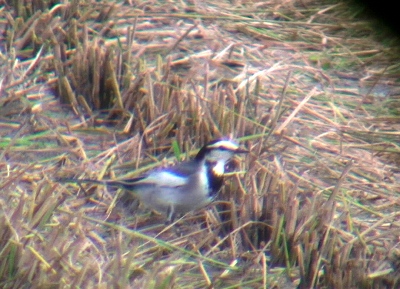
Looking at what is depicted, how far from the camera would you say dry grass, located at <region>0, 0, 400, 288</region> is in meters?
3.68

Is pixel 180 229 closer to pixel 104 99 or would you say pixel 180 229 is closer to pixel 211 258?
pixel 211 258

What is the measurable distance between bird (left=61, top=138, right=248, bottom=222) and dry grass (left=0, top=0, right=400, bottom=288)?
0.09 metres

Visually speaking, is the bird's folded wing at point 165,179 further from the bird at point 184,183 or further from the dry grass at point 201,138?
the dry grass at point 201,138

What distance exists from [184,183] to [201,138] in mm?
497

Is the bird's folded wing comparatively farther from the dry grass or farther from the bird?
the dry grass

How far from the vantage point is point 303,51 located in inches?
233

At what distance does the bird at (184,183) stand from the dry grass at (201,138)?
9 cm

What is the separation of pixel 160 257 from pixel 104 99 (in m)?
1.49

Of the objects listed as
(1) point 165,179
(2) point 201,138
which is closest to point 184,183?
(1) point 165,179

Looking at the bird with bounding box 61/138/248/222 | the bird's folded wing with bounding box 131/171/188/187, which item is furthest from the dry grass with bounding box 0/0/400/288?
the bird's folded wing with bounding box 131/171/188/187

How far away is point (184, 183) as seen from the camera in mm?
4336

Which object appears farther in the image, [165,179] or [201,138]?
[201,138]

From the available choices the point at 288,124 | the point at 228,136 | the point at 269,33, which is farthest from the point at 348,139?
the point at 269,33

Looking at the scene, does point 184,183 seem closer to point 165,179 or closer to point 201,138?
point 165,179
